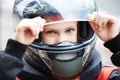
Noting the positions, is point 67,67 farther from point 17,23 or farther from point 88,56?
point 17,23

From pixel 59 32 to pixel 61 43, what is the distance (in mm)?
37

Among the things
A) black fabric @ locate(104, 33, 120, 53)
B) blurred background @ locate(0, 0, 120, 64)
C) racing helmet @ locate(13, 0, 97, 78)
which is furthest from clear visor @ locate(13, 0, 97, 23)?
blurred background @ locate(0, 0, 120, 64)

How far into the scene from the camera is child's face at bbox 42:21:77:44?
124cm

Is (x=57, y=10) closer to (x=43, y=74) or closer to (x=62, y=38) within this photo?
(x=62, y=38)

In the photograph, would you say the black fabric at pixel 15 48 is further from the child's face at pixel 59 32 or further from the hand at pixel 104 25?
the hand at pixel 104 25

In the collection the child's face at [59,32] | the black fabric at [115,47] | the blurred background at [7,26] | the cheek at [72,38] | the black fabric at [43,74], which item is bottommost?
the blurred background at [7,26]

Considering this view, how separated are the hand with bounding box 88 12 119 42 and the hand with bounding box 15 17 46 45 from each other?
170 mm

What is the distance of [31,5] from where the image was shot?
1271 mm

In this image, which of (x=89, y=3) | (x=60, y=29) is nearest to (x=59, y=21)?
(x=60, y=29)

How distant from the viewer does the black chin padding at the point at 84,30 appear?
131 centimetres

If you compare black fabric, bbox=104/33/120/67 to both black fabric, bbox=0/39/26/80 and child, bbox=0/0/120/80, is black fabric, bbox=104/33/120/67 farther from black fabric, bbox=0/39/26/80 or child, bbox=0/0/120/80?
black fabric, bbox=0/39/26/80

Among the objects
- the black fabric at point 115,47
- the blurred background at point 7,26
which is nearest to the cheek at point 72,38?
the black fabric at point 115,47

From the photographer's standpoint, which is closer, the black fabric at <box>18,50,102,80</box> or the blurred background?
the black fabric at <box>18,50,102,80</box>

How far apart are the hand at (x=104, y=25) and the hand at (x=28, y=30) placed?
170mm
